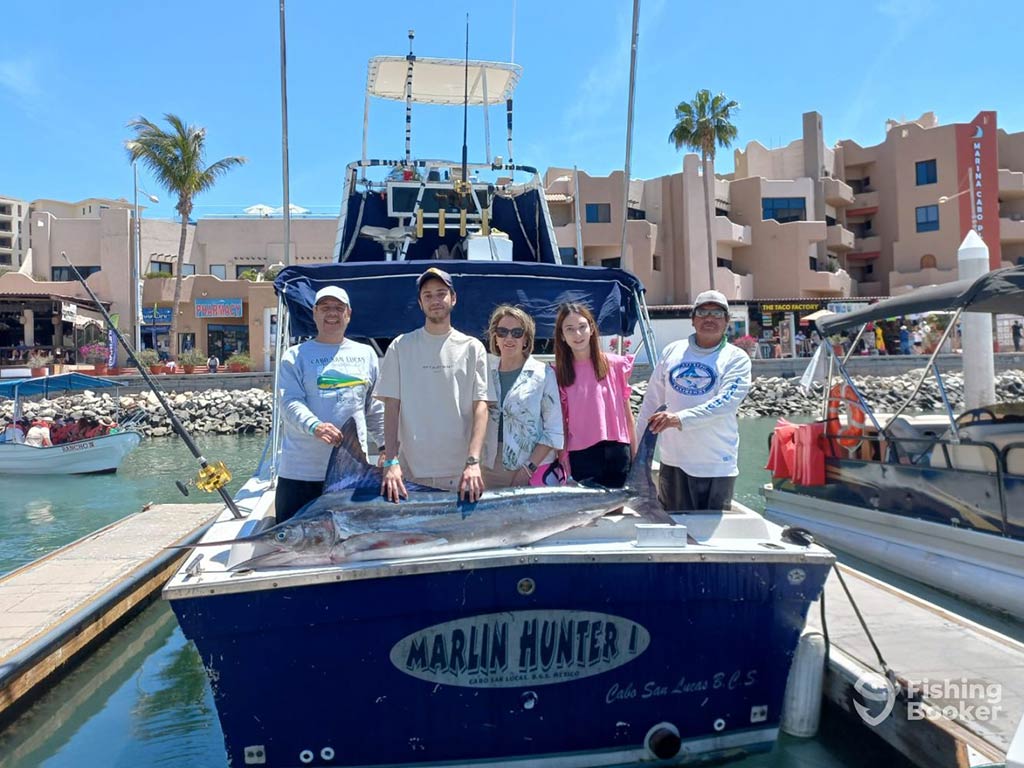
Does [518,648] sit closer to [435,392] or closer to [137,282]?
[435,392]

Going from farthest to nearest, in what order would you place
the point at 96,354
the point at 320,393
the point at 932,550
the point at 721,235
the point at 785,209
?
the point at 785,209, the point at 721,235, the point at 96,354, the point at 932,550, the point at 320,393

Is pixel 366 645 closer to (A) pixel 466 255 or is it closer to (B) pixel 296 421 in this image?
(B) pixel 296 421

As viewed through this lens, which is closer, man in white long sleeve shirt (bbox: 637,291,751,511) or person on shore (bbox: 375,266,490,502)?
person on shore (bbox: 375,266,490,502)

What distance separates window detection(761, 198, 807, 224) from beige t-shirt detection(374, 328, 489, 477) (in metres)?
42.8

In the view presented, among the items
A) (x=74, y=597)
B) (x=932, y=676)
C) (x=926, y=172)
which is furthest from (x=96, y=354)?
(x=926, y=172)

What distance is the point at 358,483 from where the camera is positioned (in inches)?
140

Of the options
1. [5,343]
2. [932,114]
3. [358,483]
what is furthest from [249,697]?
[932,114]

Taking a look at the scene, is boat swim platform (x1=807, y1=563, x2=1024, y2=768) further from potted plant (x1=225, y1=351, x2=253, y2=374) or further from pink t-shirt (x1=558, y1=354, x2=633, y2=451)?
potted plant (x1=225, y1=351, x2=253, y2=374)

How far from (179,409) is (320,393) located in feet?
82.5

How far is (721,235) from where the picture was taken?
40688 millimetres

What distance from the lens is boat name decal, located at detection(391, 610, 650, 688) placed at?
11.1 feet

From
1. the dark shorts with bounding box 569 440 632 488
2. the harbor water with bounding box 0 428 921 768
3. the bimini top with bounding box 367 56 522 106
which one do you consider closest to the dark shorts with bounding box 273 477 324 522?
the dark shorts with bounding box 569 440 632 488

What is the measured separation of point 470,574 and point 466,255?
590 cm

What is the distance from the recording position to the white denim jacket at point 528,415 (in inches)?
153
